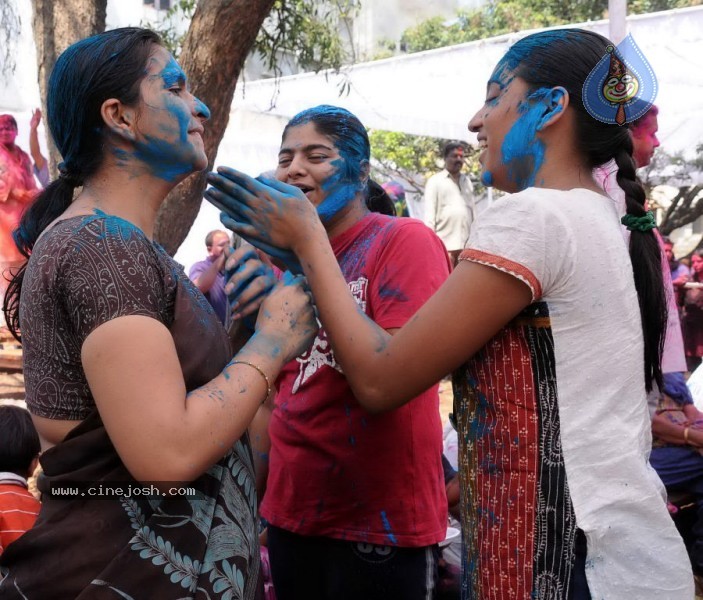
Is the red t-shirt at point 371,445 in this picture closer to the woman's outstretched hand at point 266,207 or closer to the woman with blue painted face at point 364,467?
the woman with blue painted face at point 364,467

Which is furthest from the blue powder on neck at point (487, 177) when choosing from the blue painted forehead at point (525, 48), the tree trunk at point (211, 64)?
the tree trunk at point (211, 64)

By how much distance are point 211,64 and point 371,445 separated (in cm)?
265

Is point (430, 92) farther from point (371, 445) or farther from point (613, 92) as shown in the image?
point (613, 92)

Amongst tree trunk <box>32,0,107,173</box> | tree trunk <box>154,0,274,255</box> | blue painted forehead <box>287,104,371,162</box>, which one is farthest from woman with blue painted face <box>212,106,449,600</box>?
tree trunk <box>32,0,107,173</box>

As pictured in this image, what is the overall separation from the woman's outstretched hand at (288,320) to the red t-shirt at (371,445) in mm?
404

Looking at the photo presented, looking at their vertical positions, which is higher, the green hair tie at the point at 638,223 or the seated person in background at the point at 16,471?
the green hair tie at the point at 638,223

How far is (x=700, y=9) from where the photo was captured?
5598mm

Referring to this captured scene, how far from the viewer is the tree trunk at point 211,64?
391 cm

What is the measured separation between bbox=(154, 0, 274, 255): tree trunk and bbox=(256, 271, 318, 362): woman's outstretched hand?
8.49ft

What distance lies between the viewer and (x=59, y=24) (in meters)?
4.51

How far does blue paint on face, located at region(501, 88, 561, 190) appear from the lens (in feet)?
5.33

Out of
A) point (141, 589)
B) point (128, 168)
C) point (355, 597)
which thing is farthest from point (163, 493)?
point (355, 597)

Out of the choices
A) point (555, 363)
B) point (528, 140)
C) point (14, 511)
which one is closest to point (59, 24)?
point (14, 511)

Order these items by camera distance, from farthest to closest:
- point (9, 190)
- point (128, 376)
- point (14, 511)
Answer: point (9, 190), point (14, 511), point (128, 376)
